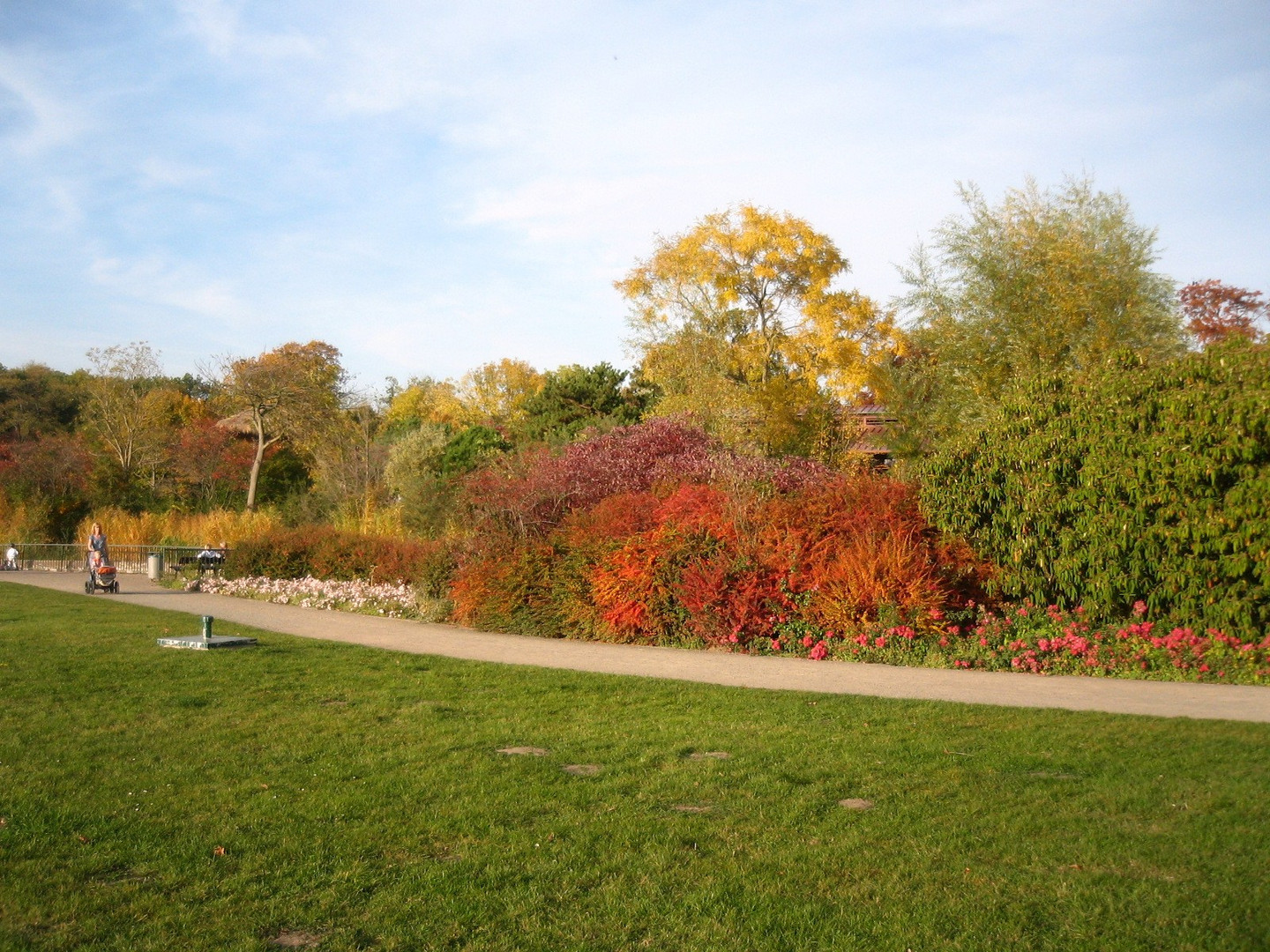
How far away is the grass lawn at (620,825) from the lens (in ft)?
13.6

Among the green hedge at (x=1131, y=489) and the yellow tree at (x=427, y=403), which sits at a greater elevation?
the yellow tree at (x=427, y=403)

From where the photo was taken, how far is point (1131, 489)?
10.8 m

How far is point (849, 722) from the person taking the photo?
26.4 feet

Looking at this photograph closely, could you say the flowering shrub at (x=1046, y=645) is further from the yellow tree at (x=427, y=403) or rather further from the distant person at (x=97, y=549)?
the yellow tree at (x=427, y=403)

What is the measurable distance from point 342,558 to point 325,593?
1432 millimetres

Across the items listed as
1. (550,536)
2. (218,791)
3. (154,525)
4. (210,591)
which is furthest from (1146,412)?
(154,525)

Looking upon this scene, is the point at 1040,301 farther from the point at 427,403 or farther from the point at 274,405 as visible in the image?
the point at 427,403

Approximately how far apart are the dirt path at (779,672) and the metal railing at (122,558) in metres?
7.67

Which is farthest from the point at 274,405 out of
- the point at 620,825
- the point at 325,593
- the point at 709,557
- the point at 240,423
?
the point at 620,825

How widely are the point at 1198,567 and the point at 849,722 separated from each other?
4.99 meters

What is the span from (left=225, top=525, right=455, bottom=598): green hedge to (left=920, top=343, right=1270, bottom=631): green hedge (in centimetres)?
858

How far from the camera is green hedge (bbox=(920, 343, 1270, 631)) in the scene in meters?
10.3

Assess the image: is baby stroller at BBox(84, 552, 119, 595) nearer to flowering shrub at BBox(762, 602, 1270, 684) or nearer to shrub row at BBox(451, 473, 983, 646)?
shrub row at BBox(451, 473, 983, 646)

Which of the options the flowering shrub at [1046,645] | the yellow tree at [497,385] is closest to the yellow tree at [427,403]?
the yellow tree at [497,385]
